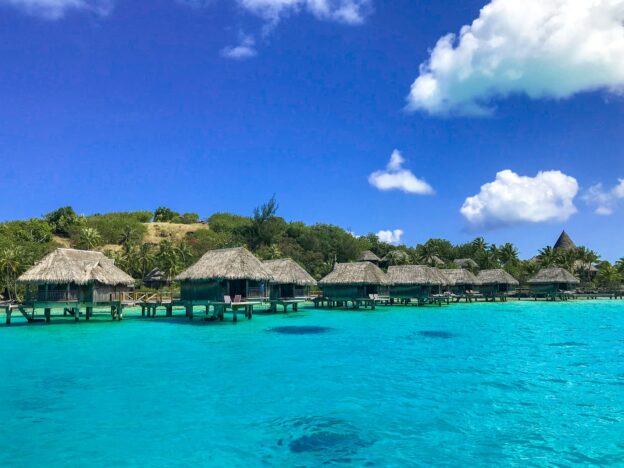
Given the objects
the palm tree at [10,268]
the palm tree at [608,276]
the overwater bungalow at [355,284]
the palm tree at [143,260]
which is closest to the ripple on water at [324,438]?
the overwater bungalow at [355,284]

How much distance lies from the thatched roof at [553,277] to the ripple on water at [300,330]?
3955cm

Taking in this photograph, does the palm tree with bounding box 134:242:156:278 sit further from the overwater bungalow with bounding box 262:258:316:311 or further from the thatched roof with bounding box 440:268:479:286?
the thatched roof with bounding box 440:268:479:286

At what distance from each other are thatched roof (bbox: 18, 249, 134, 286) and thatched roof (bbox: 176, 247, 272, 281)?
15.6 ft

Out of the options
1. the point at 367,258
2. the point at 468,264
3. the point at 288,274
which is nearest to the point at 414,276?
the point at 288,274

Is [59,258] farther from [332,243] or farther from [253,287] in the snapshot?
[332,243]

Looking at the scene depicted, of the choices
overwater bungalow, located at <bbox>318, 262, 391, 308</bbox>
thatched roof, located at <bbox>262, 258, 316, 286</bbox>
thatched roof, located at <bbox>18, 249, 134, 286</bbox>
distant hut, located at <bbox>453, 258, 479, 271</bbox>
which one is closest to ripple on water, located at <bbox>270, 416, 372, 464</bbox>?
thatched roof, located at <bbox>18, 249, 134, 286</bbox>

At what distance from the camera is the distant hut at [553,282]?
5585 cm

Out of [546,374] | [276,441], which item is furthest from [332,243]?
[276,441]

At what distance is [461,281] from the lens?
184ft

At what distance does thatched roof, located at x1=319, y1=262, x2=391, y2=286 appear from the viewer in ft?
136

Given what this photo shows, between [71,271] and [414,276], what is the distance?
102ft

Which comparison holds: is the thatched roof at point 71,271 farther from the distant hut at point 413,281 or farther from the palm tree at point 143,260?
the distant hut at point 413,281

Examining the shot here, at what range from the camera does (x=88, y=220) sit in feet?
255

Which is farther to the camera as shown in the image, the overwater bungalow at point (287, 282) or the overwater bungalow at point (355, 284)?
the overwater bungalow at point (355, 284)
